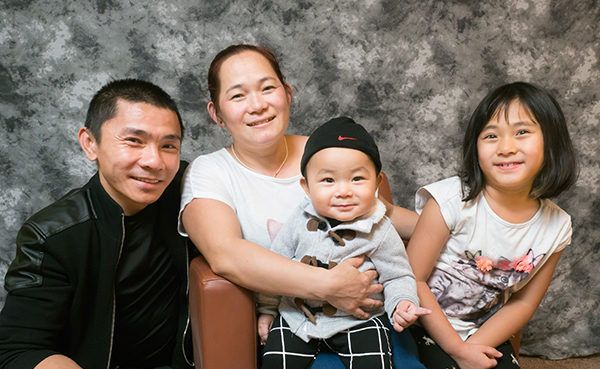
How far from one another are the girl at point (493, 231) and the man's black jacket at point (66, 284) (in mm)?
959

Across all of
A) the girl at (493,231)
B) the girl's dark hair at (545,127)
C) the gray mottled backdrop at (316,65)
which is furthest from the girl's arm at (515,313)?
the gray mottled backdrop at (316,65)

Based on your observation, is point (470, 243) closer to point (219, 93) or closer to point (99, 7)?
point (219, 93)

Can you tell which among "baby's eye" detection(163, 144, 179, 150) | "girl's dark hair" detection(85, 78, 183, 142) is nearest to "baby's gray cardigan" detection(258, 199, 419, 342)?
"baby's eye" detection(163, 144, 179, 150)

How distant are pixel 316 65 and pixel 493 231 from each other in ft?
3.50

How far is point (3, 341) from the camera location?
158 centimetres

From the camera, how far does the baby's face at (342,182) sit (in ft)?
5.40

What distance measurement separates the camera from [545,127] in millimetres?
1783

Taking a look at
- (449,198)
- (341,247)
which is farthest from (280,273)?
(449,198)

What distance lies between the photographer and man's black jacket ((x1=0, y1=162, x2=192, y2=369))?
5.20ft

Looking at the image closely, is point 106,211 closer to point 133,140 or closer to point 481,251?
point 133,140

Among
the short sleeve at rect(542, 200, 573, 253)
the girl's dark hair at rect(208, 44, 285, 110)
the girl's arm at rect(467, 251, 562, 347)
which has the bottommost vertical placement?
the girl's arm at rect(467, 251, 562, 347)

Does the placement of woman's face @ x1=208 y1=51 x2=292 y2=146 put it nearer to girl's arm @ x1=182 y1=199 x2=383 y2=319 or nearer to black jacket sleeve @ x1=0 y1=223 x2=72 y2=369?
girl's arm @ x1=182 y1=199 x2=383 y2=319

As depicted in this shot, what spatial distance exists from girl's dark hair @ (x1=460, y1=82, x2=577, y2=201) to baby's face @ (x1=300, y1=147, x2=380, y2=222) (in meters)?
0.41

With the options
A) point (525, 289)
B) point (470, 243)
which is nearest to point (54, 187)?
point (470, 243)
